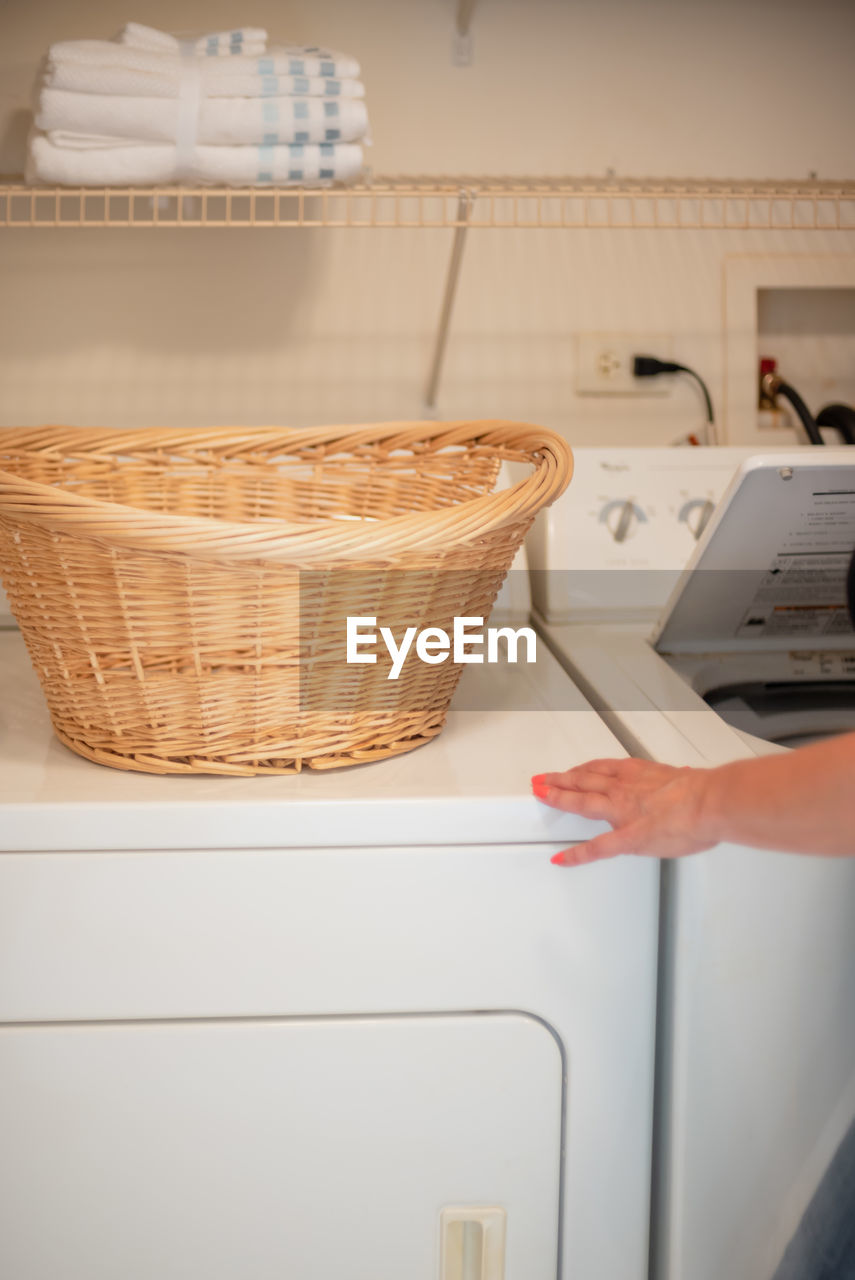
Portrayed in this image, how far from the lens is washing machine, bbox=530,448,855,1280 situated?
32.7 inches

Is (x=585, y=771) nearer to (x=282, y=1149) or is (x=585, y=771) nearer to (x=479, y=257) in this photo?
(x=282, y=1149)

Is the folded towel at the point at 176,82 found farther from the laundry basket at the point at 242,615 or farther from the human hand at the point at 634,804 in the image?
the human hand at the point at 634,804

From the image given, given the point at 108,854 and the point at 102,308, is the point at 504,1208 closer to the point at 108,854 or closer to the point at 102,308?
the point at 108,854

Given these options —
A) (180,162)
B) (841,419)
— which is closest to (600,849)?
(180,162)

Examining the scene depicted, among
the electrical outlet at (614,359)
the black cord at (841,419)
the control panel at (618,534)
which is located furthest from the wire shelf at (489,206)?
the control panel at (618,534)

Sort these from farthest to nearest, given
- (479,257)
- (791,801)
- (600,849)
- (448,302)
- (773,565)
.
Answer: (479,257), (448,302), (773,565), (600,849), (791,801)

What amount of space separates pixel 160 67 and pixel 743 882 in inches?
47.5

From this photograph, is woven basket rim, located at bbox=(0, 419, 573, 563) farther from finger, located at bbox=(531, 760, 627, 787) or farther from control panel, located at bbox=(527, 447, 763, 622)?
control panel, located at bbox=(527, 447, 763, 622)

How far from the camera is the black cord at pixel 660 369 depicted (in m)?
1.79

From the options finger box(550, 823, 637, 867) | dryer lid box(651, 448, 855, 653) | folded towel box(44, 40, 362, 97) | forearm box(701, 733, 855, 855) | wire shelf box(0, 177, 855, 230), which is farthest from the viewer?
wire shelf box(0, 177, 855, 230)

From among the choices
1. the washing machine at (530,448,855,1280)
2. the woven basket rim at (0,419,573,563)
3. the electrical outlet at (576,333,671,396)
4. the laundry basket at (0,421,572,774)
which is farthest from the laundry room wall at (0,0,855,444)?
the woven basket rim at (0,419,573,563)

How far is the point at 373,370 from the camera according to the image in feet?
5.87

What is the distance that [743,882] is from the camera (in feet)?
2.67

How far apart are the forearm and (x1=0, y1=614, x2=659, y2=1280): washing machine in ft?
0.46
